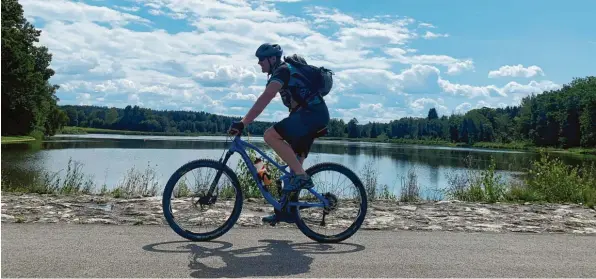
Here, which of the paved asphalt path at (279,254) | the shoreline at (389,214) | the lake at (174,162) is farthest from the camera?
the lake at (174,162)

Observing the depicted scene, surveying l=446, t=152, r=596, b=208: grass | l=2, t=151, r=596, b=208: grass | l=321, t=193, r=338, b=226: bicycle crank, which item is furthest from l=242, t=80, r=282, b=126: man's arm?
l=446, t=152, r=596, b=208: grass

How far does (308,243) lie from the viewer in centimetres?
562

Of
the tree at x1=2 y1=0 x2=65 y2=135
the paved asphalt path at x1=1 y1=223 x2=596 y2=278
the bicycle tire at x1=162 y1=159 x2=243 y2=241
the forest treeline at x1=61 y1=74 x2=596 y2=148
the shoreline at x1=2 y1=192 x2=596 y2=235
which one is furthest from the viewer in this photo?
the forest treeline at x1=61 y1=74 x2=596 y2=148

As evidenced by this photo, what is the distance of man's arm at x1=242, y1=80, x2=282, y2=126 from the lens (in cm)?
537

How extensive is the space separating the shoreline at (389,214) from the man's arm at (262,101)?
1012 millimetres

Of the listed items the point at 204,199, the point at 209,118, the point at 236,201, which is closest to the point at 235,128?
the point at 236,201

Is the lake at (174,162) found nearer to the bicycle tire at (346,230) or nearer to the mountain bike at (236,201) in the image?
the mountain bike at (236,201)

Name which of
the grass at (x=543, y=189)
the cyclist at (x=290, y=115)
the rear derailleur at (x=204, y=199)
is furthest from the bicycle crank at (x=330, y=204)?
the grass at (x=543, y=189)

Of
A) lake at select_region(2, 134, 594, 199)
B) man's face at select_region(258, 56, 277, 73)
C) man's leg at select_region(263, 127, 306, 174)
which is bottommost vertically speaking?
lake at select_region(2, 134, 594, 199)

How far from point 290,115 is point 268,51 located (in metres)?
0.66

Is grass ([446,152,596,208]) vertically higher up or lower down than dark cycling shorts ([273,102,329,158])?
lower down

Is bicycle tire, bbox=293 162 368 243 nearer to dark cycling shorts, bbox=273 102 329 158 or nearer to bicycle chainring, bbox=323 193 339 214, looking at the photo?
bicycle chainring, bbox=323 193 339 214

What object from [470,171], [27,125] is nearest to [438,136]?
[27,125]

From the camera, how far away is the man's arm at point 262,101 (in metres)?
5.37
